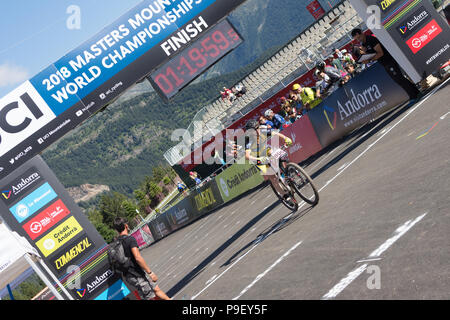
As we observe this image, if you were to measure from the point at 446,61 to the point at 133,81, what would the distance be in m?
8.78

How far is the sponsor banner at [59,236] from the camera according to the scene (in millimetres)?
10570

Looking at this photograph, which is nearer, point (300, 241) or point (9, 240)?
point (300, 241)

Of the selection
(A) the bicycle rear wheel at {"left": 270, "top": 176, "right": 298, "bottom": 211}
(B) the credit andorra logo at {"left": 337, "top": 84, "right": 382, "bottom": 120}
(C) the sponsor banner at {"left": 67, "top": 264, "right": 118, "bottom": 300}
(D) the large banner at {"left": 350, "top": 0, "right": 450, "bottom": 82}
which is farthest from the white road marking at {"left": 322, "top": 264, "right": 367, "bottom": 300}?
(B) the credit andorra logo at {"left": 337, "top": 84, "right": 382, "bottom": 120}

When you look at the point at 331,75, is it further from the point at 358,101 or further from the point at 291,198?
the point at 291,198

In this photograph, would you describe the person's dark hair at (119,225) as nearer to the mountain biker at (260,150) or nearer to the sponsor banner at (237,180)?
the mountain biker at (260,150)

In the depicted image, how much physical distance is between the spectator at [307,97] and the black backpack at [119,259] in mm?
11335

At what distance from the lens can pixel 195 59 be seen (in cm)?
1332

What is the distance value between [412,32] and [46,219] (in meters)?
10.9

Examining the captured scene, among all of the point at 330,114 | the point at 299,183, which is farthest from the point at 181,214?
the point at 299,183

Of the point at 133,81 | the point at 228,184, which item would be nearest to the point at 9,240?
the point at 133,81

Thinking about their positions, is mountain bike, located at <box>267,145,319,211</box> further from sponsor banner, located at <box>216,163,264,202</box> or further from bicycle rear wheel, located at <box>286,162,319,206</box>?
sponsor banner, located at <box>216,163,264,202</box>

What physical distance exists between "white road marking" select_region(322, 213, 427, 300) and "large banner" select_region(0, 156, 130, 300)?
648cm
